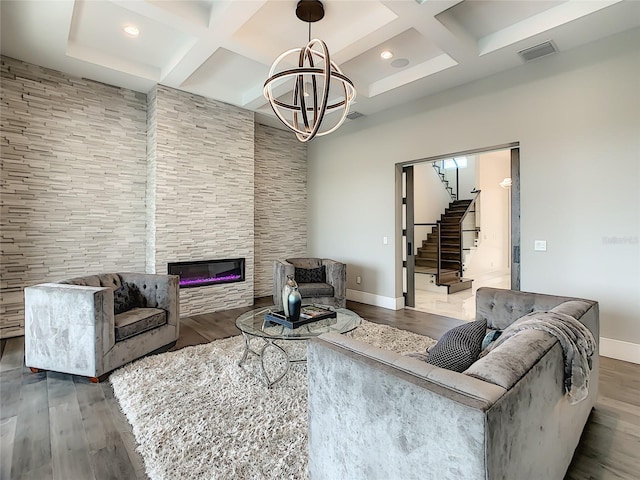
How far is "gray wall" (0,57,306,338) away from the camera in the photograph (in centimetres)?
393

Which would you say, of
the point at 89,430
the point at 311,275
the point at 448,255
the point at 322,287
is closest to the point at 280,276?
the point at 311,275

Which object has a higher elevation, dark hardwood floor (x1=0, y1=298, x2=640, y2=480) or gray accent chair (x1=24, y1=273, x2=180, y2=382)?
gray accent chair (x1=24, y1=273, x2=180, y2=382)

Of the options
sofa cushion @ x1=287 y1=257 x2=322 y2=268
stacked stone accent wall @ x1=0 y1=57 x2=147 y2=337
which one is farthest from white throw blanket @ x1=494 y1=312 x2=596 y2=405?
stacked stone accent wall @ x1=0 y1=57 x2=147 y2=337

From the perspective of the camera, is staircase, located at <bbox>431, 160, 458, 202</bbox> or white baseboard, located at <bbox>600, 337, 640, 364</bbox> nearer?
white baseboard, located at <bbox>600, 337, 640, 364</bbox>

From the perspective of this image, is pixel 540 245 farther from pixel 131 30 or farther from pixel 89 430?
pixel 131 30

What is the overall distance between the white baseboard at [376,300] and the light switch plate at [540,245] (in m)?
2.17

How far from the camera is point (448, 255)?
311 inches

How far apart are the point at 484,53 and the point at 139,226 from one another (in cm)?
507

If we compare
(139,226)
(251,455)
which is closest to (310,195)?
(139,226)

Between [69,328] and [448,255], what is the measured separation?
7.36 meters

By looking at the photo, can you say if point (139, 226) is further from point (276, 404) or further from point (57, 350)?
point (276, 404)

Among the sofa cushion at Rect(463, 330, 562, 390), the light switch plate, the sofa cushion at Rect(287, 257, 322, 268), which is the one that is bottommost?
the sofa cushion at Rect(463, 330, 562, 390)

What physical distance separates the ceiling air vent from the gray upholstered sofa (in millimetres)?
3437

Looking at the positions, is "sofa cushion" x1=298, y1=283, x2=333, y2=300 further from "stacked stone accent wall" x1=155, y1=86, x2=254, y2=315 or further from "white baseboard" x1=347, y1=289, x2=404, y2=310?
"stacked stone accent wall" x1=155, y1=86, x2=254, y2=315
